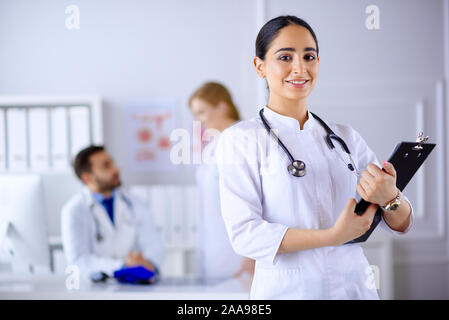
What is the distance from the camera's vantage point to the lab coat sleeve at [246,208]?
62 cm

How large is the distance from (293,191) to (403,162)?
0.15m

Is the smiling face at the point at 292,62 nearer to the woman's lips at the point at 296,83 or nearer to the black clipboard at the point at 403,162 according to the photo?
the woman's lips at the point at 296,83

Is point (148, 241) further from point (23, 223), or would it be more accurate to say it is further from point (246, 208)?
point (246, 208)

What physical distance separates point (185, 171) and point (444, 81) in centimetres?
166

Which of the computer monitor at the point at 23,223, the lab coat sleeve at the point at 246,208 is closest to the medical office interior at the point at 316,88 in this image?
the computer monitor at the point at 23,223

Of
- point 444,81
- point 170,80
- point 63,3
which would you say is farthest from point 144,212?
point 444,81

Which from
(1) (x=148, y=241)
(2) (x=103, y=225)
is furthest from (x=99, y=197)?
(1) (x=148, y=241)

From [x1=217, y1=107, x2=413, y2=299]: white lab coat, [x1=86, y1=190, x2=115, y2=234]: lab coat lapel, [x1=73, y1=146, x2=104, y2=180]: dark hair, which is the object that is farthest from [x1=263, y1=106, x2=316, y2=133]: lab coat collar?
[x1=73, y1=146, x2=104, y2=180]: dark hair

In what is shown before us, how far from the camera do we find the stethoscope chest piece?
2.10 ft

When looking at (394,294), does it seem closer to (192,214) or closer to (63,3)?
(63,3)

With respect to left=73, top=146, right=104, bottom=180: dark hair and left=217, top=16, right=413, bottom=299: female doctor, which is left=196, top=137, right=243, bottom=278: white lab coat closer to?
left=73, top=146, right=104, bottom=180: dark hair

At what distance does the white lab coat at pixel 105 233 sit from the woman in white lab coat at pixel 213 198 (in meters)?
0.24

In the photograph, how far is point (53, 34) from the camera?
1025 millimetres

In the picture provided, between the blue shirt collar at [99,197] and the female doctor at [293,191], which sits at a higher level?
the female doctor at [293,191]
